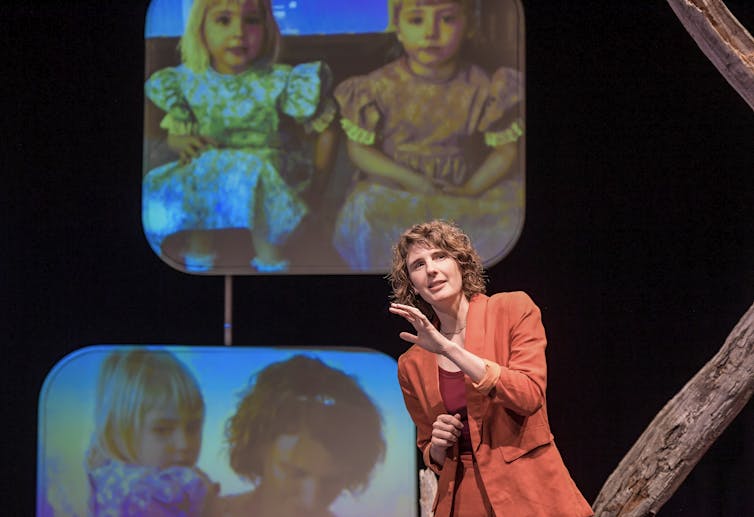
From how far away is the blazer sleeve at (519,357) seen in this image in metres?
1.72

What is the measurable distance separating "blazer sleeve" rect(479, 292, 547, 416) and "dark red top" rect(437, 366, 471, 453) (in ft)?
0.31

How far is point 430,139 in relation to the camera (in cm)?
284

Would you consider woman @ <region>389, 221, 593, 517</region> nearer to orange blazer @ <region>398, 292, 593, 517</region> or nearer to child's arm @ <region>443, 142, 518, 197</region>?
orange blazer @ <region>398, 292, 593, 517</region>

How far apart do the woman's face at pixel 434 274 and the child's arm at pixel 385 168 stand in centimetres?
91

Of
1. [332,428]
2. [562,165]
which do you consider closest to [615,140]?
[562,165]

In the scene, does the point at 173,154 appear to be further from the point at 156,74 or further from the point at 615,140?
the point at 615,140

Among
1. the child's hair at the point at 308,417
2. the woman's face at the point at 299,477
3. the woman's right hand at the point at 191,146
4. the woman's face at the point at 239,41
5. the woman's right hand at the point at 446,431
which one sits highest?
the woman's face at the point at 239,41

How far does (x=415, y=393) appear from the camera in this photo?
1927 millimetres

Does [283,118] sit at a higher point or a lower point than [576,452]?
higher

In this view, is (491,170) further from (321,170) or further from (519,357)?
(519,357)

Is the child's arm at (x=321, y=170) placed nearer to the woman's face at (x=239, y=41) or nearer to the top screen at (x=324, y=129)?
the top screen at (x=324, y=129)

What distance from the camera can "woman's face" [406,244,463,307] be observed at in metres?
1.89

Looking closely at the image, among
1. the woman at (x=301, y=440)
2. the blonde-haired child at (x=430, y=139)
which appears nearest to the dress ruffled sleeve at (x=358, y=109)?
the blonde-haired child at (x=430, y=139)

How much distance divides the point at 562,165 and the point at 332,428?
108 cm
